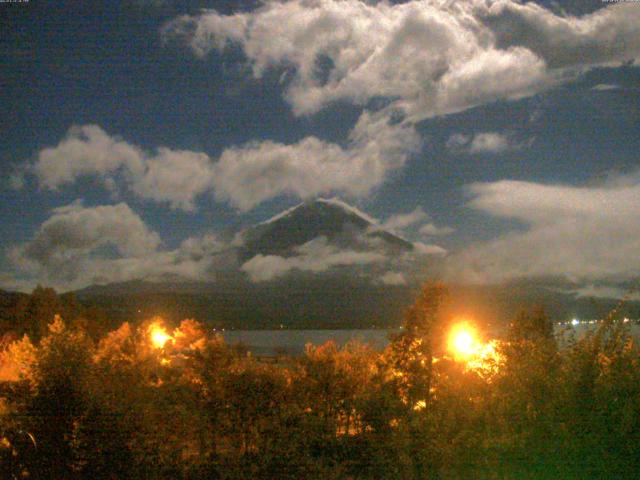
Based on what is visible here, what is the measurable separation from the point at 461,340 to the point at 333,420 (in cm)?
569

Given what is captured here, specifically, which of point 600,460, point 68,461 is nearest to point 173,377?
point 68,461

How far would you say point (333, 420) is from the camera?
31.6 ft

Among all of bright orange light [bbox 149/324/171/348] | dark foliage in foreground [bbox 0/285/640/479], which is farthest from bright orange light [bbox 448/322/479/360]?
bright orange light [bbox 149/324/171/348]

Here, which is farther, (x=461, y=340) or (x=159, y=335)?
(x=159, y=335)

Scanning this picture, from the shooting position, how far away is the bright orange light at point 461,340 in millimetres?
13641

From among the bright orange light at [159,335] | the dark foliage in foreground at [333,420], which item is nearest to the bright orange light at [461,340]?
the dark foliage in foreground at [333,420]

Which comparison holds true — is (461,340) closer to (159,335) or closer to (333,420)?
(333,420)

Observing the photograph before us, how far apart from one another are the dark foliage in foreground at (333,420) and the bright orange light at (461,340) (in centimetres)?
253

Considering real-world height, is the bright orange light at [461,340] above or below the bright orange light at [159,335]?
below

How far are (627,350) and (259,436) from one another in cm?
507

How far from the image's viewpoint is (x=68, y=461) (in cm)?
849

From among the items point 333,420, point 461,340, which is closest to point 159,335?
point 461,340

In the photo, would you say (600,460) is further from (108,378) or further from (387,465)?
(108,378)

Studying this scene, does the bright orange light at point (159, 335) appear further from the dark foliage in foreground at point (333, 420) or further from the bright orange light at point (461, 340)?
the dark foliage in foreground at point (333, 420)
